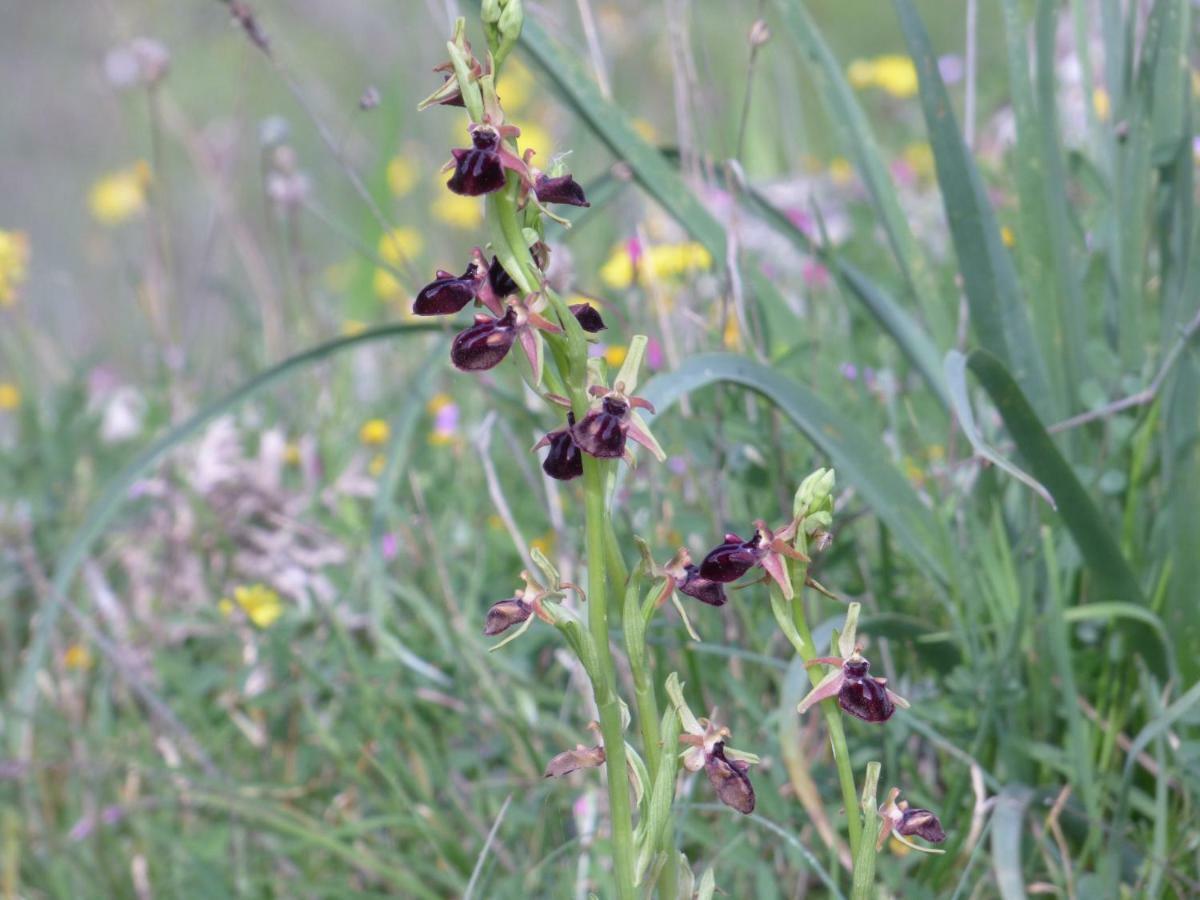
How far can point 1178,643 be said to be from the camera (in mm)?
1497

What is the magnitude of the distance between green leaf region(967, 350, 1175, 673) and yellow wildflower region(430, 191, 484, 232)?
2786 mm

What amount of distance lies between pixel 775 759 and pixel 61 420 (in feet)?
6.66

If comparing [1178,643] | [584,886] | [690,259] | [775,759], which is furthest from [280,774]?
[1178,643]

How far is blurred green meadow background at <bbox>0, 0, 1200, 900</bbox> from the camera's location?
58.2 inches

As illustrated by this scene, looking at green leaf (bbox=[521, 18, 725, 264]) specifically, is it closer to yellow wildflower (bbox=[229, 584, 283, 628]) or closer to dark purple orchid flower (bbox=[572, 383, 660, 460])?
dark purple orchid flower (bbox=[572, 383, 660, 460])

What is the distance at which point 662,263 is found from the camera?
9.29ft

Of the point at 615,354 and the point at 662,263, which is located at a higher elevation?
the point at 662,263

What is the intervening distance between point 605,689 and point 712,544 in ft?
3.23

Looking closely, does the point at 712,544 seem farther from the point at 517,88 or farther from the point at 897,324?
the point at 517,88

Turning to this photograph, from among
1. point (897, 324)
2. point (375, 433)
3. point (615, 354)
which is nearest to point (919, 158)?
point (615, 354)

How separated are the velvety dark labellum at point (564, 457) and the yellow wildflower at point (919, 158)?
2917 millimetres

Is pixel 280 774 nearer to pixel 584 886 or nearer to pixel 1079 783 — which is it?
pixel 584 886

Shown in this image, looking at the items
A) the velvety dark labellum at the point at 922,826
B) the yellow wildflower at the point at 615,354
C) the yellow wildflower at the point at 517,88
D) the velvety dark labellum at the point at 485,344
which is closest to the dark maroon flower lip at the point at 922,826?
the velvety dark labellum at the point at 922,826

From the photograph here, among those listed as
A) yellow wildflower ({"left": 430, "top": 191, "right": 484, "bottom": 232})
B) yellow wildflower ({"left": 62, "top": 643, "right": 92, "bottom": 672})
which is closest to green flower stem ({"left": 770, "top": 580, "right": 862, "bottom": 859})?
yellow wildflower ({"left": 62, "top": 643, "right": 92, "bottom": 672})
